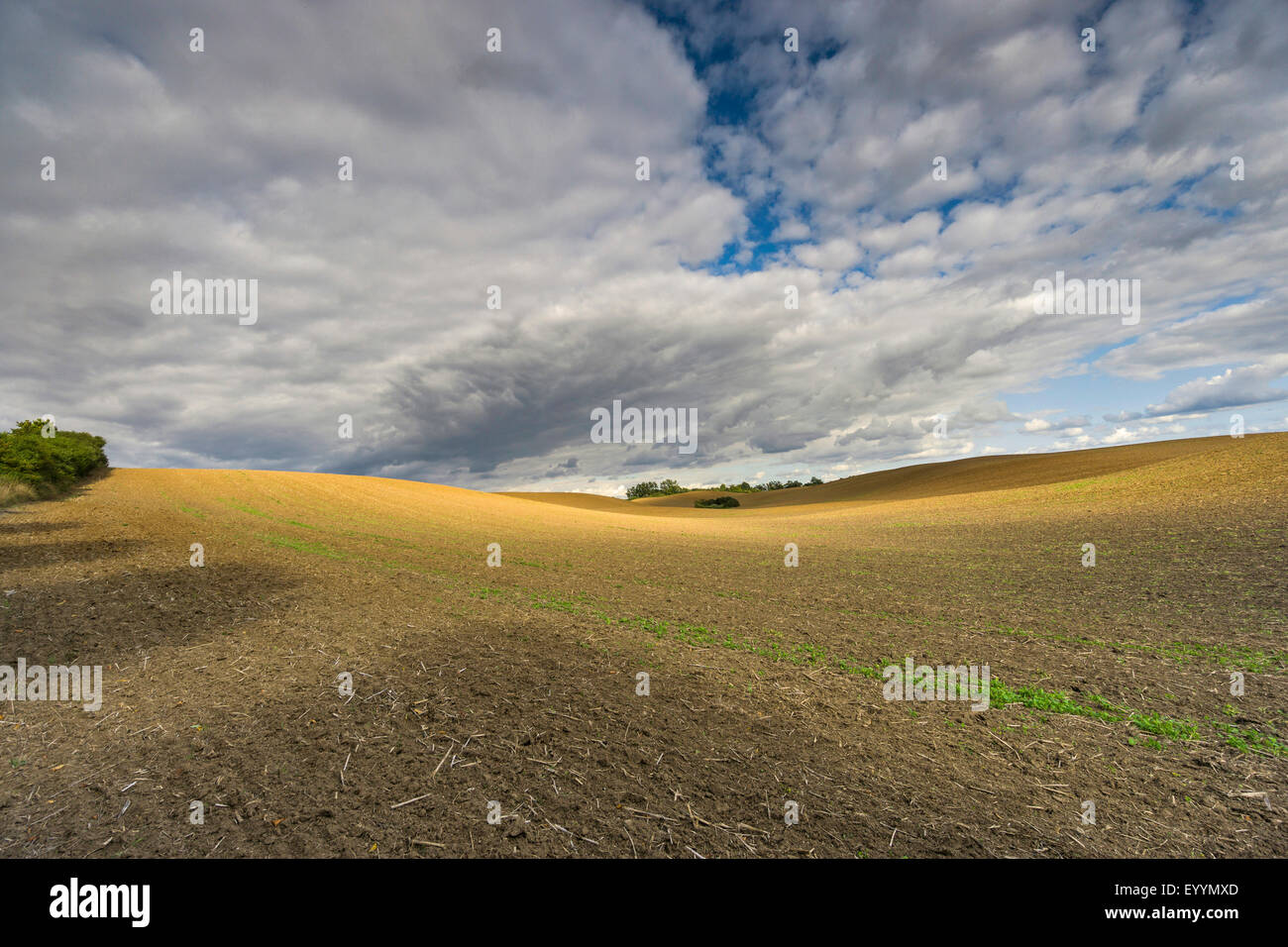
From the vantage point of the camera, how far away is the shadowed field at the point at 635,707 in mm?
5082

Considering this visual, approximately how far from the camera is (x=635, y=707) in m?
7.68

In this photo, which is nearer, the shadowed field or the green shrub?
the shadowed field

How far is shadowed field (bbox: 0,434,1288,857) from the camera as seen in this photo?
5.08 m

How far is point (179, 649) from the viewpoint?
31.3 ft

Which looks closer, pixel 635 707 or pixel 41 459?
pixel 635 707

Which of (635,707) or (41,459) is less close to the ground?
(41,459)

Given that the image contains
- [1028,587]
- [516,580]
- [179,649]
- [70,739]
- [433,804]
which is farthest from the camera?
[516,580]

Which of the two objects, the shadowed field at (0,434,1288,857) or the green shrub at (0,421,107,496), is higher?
the green shrub at (0,421,107,496)
